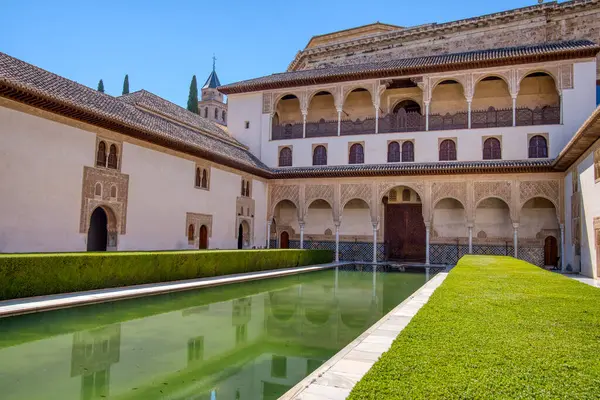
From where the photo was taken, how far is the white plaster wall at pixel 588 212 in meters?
13.5

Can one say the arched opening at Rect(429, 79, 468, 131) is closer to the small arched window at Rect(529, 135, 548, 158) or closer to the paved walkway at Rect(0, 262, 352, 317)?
the small arched window at Rect(529, 135, 548, 158)

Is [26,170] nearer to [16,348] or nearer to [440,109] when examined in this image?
[16,348]

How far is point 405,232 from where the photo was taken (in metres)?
22.4

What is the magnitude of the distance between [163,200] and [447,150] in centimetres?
1222

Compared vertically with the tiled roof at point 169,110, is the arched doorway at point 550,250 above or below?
below

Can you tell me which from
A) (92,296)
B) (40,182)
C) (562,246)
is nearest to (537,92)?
(562,246)

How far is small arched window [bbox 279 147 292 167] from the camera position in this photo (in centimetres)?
2328

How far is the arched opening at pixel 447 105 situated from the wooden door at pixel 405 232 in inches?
155

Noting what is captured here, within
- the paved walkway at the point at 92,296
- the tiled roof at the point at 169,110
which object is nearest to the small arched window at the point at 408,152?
the tiled roof at the point at 169,110

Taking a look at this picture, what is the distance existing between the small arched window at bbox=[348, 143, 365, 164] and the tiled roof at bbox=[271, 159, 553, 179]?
37cm

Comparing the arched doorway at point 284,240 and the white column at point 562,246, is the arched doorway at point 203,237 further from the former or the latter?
the white column at point 562,246

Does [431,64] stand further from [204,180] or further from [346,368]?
[346,368]

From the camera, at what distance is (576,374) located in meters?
2.83

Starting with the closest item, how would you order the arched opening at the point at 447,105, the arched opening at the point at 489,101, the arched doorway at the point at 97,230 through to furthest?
the arched doorway at the point at 97,230 < the arched opening at the point at 489,101 < the arched opening at the point at 447,105
